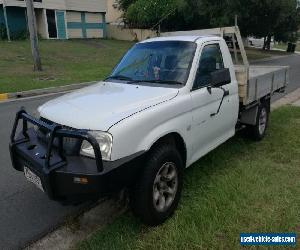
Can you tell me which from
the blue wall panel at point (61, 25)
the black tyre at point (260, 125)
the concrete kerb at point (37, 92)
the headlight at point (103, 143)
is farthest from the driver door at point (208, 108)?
the blue wall panel at point (61, 25)

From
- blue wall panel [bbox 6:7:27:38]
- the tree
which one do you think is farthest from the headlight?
blue wall panel [bbox 6:7:27:38]

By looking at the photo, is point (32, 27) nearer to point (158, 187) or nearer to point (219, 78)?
point (219, 78)

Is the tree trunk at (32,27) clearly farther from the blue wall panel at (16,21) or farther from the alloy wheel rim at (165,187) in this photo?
the blue wall panel at (16,21)

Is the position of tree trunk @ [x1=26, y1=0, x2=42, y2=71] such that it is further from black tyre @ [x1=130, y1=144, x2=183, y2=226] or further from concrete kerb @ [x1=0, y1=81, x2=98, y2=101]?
black tyre @ [x1=130, y1=144, x2=183, y2=226]

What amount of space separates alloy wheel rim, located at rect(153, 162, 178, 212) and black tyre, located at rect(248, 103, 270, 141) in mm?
2838

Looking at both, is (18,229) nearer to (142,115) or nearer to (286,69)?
(142,115)

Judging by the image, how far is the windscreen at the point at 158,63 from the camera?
175 inches

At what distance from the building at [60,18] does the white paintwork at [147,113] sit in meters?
30.0

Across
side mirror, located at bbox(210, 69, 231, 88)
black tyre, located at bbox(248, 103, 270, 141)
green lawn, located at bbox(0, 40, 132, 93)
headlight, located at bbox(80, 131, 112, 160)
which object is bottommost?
green lawn, located at bbox(0, 40, 132, 93)

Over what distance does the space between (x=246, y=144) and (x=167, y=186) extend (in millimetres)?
2886

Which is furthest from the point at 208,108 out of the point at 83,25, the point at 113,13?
the point at 113,13

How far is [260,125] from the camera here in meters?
6.51

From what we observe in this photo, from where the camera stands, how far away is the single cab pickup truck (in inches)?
127

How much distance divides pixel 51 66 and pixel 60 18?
17720 mm
